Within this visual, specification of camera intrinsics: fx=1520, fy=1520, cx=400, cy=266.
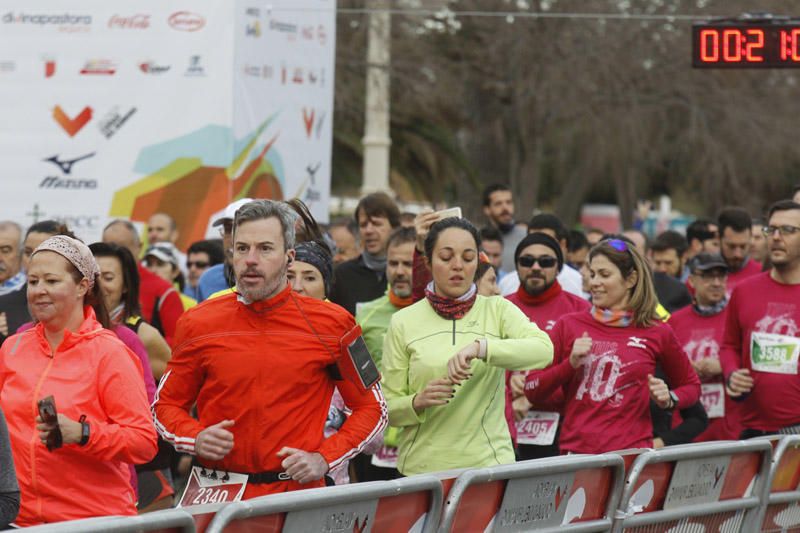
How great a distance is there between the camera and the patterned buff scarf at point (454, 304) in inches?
258

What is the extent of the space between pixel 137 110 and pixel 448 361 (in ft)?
22.3

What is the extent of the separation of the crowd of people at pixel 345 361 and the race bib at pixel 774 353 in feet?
0.04

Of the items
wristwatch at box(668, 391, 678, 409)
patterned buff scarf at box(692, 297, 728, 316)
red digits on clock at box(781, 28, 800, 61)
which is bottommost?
wristwatch at box(668, 391, 678, 409)

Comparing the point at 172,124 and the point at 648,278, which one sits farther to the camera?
the point at 172,124

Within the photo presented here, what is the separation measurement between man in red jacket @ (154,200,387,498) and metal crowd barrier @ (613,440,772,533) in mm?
1406

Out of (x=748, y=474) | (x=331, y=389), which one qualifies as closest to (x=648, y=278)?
(x=748, y=474)

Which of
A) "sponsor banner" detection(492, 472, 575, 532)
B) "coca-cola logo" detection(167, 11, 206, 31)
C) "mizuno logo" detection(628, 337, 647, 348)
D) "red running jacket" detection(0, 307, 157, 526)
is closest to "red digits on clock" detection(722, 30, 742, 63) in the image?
"coca-cola logo" detection(167, 11, 206, 31)

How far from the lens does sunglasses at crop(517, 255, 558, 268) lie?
8672mm

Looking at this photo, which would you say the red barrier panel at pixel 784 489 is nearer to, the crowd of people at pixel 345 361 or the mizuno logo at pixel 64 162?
the crowd of people at pixel 345 361

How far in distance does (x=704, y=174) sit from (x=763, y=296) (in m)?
28.4

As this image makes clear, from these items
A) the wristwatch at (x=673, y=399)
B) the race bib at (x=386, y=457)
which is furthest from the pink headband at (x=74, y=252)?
the wristwatch at (x=673, y=399)

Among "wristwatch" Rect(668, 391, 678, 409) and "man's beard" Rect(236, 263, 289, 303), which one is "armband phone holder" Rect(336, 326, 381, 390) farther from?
"wristwatch" Rect(668, 391, 678, 409)

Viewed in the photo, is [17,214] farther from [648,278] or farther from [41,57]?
[648,278]

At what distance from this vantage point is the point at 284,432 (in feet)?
17.5
